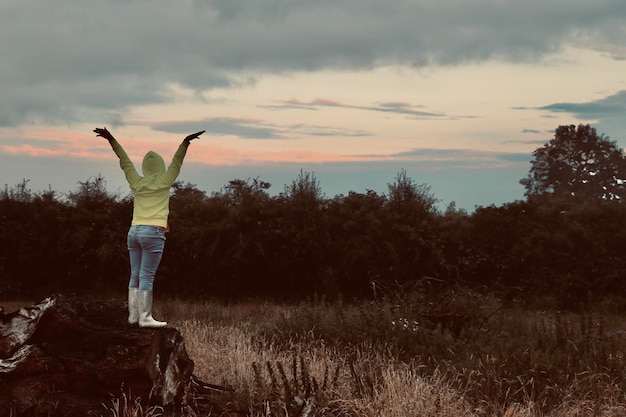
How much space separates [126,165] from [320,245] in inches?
435

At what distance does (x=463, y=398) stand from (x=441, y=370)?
1.34m

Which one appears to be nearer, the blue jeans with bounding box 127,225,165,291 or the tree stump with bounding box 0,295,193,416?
the tree stump with bounding box 0,295,193,416

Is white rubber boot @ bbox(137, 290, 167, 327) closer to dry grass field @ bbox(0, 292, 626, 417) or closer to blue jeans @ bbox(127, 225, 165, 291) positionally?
blue jeans @ bbox(127, 225, 165, 291)

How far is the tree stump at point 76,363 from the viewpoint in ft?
23.0

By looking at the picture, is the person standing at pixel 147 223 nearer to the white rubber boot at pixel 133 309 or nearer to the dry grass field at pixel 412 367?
the white rubber boot at pixel 133 309

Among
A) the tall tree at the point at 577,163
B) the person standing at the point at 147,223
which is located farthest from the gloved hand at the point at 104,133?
the tall tree at the point at 577,163

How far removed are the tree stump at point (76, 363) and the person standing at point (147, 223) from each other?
294 millimetres

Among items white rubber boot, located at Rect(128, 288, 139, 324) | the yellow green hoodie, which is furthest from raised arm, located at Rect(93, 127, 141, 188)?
white rubber boot, located at Rect(128, 288, 139, 324)

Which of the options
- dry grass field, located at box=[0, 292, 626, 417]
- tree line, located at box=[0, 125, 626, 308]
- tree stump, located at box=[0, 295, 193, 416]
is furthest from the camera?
tree line, located at box=[0, 125, 626, 308]

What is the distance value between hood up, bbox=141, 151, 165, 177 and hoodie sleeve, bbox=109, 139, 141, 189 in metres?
0.11

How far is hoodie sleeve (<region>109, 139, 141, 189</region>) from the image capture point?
26.1 ft

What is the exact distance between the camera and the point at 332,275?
18.3 m

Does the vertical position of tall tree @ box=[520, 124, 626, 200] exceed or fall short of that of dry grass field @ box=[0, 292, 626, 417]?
it exceeds it

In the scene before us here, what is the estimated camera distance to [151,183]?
25.6 ft
